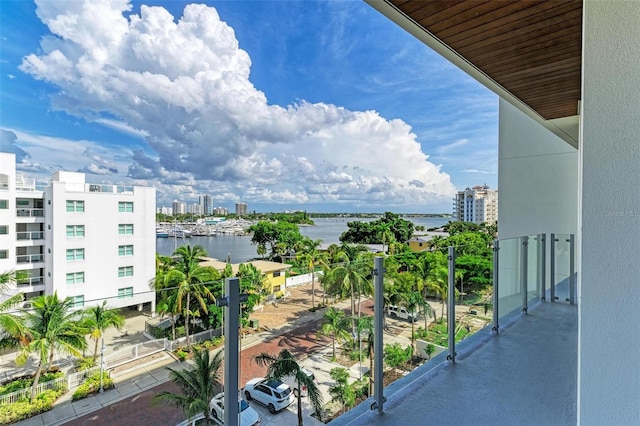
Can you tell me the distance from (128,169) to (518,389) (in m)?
70.4

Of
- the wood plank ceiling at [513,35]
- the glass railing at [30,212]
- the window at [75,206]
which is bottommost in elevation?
the glass railing at [30,212]

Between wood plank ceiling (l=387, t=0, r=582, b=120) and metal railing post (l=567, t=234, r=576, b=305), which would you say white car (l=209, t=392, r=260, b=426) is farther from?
metal railing post (l=567, t=234, r=576, b=305)

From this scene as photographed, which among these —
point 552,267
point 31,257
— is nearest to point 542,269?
point 552,267

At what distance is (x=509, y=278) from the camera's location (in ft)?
12.8

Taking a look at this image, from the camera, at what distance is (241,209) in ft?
188

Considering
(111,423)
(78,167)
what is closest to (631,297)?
(111,423)

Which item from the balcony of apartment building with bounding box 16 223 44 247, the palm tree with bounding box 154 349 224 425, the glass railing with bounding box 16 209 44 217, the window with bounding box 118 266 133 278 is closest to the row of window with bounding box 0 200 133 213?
the glass railing with bounding box 16 209 44 217

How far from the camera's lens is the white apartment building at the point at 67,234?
21.3m

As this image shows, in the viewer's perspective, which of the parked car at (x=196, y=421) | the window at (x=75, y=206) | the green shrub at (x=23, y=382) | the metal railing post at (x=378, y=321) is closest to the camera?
the parked car at (x=196, y=421)

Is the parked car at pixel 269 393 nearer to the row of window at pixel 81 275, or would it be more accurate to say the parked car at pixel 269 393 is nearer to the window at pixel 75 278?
the row of window at pixel 81 275

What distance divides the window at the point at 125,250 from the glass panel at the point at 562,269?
24989 mm

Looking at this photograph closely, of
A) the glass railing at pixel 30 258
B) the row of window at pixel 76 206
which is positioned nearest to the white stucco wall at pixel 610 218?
the row of window at pixel 76 206

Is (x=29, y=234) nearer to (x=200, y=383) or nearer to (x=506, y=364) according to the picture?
(x=200, y=383)

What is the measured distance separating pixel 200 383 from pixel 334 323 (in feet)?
4.18
